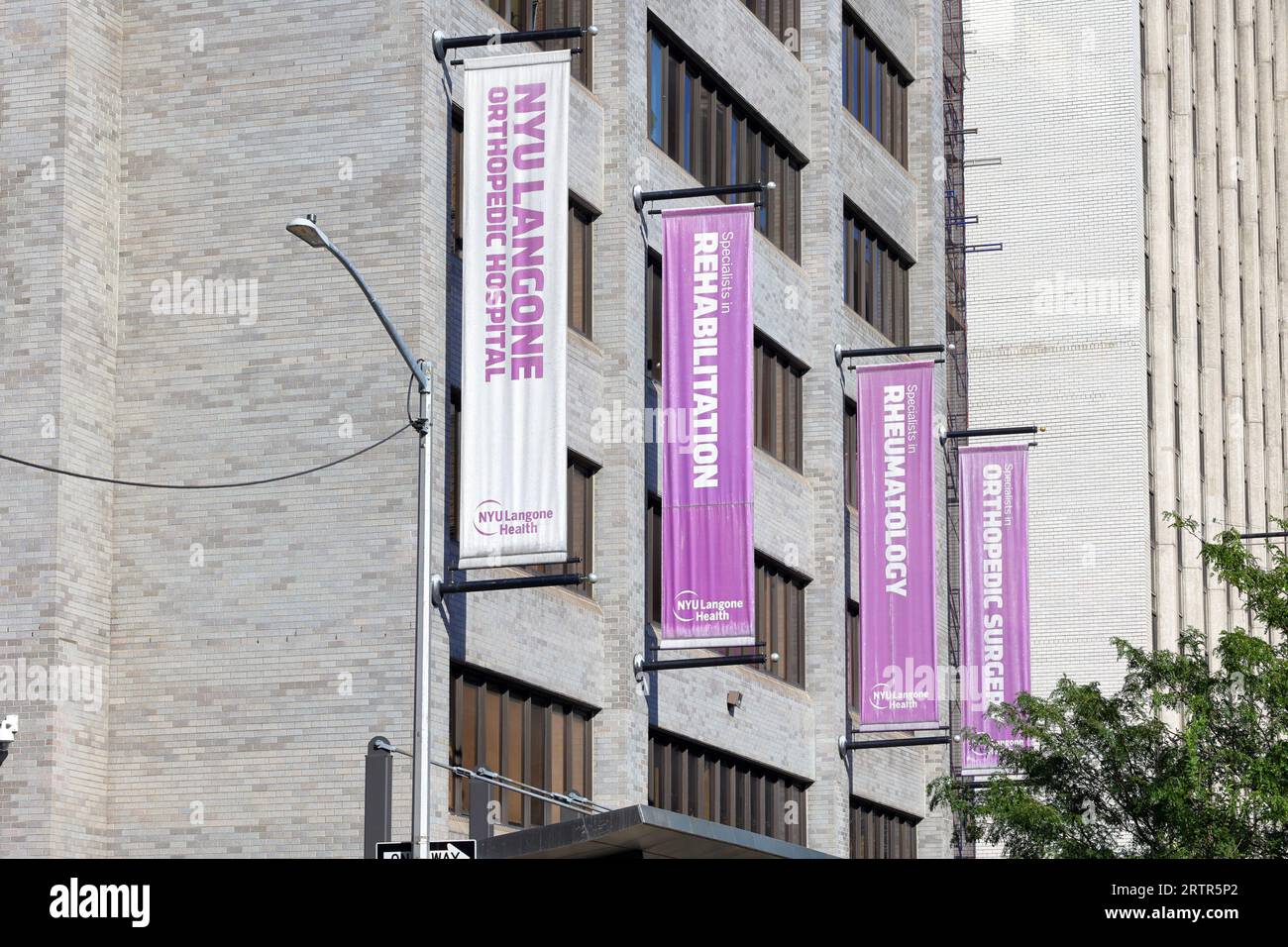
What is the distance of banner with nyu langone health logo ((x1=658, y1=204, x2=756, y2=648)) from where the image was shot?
3306cm

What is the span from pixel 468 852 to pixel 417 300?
843cm

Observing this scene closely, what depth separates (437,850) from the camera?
23.4m

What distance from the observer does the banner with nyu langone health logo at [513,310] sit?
27.5 m

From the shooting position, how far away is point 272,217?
29609 mm

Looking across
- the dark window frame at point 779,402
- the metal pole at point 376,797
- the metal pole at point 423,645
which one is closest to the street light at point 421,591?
the metal pole at point 423,645

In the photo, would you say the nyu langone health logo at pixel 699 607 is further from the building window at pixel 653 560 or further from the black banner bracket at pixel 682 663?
the building window at pixel 653 560

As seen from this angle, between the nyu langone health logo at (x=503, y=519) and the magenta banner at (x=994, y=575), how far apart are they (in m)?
19.1

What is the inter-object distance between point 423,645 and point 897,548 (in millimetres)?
18427

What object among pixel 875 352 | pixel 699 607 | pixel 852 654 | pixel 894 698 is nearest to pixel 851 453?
pixel 875 352

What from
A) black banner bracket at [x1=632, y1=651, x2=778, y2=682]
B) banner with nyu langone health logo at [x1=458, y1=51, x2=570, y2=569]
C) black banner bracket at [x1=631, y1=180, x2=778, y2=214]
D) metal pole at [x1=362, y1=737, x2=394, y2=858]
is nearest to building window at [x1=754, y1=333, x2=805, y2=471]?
black banner bracket at [x1=631, y1=180, x2=778, y2=214]

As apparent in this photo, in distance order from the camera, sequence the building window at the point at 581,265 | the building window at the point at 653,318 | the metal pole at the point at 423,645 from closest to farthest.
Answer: the metal pole at the point at 423,645 → the building window at the point at 581,265 → the building window at the point at 653,318

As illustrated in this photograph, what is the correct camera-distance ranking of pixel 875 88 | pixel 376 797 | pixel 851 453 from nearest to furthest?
pixel 376 797
pixel 851 453
pixel 875 88
